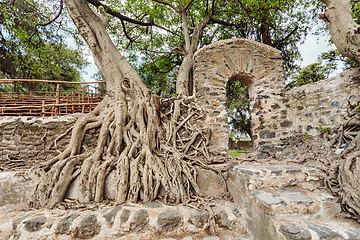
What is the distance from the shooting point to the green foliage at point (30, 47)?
504cm

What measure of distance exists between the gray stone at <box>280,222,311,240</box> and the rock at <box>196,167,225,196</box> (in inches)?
49.2

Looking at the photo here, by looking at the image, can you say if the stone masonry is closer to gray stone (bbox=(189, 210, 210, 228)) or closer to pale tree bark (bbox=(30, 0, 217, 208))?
pale tree bark (bbox=(30, 0, 217, 208))

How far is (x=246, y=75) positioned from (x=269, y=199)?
3.39 metres

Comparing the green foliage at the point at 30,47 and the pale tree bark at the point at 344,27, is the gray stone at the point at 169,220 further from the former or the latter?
the green foliage at the point at 30,47

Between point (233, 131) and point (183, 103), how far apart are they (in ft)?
29.9

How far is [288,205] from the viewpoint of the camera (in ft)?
4.91

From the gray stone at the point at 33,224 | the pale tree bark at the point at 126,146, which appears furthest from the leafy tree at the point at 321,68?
the gray stone at the point at 33,224

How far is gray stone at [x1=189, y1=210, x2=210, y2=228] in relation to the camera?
1.83 meters

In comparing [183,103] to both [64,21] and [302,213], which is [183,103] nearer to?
[302,213]

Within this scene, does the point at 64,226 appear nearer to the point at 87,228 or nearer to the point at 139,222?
the point at 87,228

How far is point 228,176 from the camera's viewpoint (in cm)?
251

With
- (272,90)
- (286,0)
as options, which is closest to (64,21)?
(272,90)

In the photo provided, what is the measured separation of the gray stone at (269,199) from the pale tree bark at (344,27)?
2.90m

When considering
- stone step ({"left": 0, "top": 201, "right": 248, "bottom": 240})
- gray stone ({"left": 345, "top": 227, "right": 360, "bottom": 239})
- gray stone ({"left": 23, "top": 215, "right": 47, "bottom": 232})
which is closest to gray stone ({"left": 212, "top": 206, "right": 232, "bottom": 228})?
stone step ({"left": 0, "top": 201, "right": 248, "bottom": 240})
